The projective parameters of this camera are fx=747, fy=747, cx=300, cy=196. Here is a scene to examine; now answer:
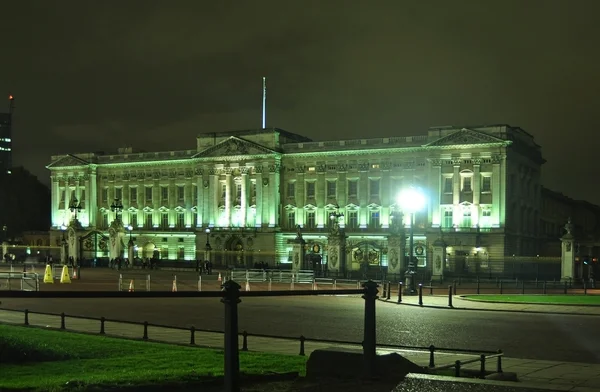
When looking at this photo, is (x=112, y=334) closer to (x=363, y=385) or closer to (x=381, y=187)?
(x=363, y=385)

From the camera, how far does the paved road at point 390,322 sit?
66.0ft

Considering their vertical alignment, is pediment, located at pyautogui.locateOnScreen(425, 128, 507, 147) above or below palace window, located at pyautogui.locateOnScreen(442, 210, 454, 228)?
above

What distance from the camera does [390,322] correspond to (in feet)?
85.3

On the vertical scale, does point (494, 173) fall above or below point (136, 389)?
above

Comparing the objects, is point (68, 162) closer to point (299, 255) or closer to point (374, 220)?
point (374, 220)

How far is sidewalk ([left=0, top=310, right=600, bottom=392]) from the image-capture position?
479 inches

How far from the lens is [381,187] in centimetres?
9300

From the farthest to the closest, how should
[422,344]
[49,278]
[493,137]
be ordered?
[493,137] → [49,278] → [422,344]

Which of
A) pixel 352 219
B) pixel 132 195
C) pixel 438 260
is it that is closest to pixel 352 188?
pixel 352 219

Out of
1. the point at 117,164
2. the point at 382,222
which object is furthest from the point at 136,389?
the point at 117,164

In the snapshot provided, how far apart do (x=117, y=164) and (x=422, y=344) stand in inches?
3911

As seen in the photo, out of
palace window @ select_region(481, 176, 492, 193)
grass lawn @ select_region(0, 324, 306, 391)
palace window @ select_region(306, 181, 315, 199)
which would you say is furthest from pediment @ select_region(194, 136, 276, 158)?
grass lawn @ select_region(0, 324, 306, 391)

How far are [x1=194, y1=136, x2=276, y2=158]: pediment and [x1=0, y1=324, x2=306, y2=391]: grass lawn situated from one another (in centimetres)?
8285

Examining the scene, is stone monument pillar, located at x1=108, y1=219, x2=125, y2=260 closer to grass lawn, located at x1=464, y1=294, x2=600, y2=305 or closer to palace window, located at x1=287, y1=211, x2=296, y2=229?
palace window, located at x1=287, y1=211, x2=296, y2=229
